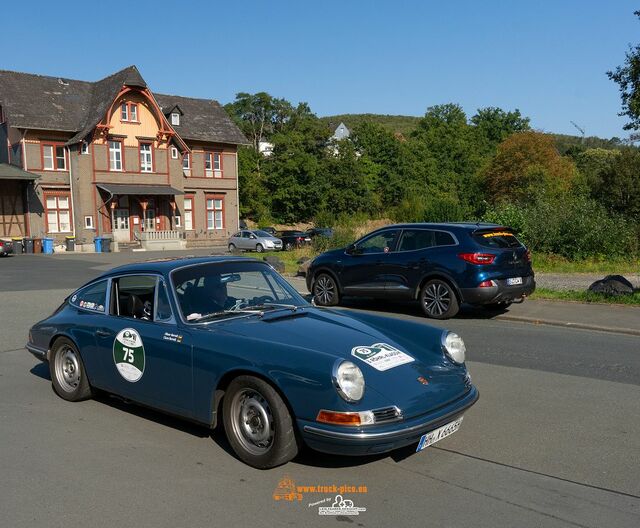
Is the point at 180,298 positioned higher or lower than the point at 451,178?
lower

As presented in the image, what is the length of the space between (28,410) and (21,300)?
9614 mm

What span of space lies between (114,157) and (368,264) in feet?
115

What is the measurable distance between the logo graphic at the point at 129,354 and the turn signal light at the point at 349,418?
199 centimetres

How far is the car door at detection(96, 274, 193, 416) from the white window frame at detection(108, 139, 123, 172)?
130ft

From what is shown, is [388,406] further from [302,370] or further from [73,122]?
[73,122]

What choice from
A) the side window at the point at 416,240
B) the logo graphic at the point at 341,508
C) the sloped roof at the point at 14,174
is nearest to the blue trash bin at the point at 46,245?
the sloped roof at the point at 14,174

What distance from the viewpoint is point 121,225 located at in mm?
44031

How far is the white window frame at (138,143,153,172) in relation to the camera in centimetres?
4456

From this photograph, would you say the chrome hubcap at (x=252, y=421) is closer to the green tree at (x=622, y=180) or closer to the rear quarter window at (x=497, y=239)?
the rear quarter window at (x=497, y=239)

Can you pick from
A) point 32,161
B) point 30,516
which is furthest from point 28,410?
point 32,161

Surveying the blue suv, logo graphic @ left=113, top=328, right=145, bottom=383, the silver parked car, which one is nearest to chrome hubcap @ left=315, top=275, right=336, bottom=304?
the blue suv

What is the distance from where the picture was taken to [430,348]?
5.02 meters

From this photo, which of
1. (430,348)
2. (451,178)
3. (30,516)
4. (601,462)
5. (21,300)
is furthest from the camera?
(451,178)

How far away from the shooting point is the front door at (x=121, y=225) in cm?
4303
